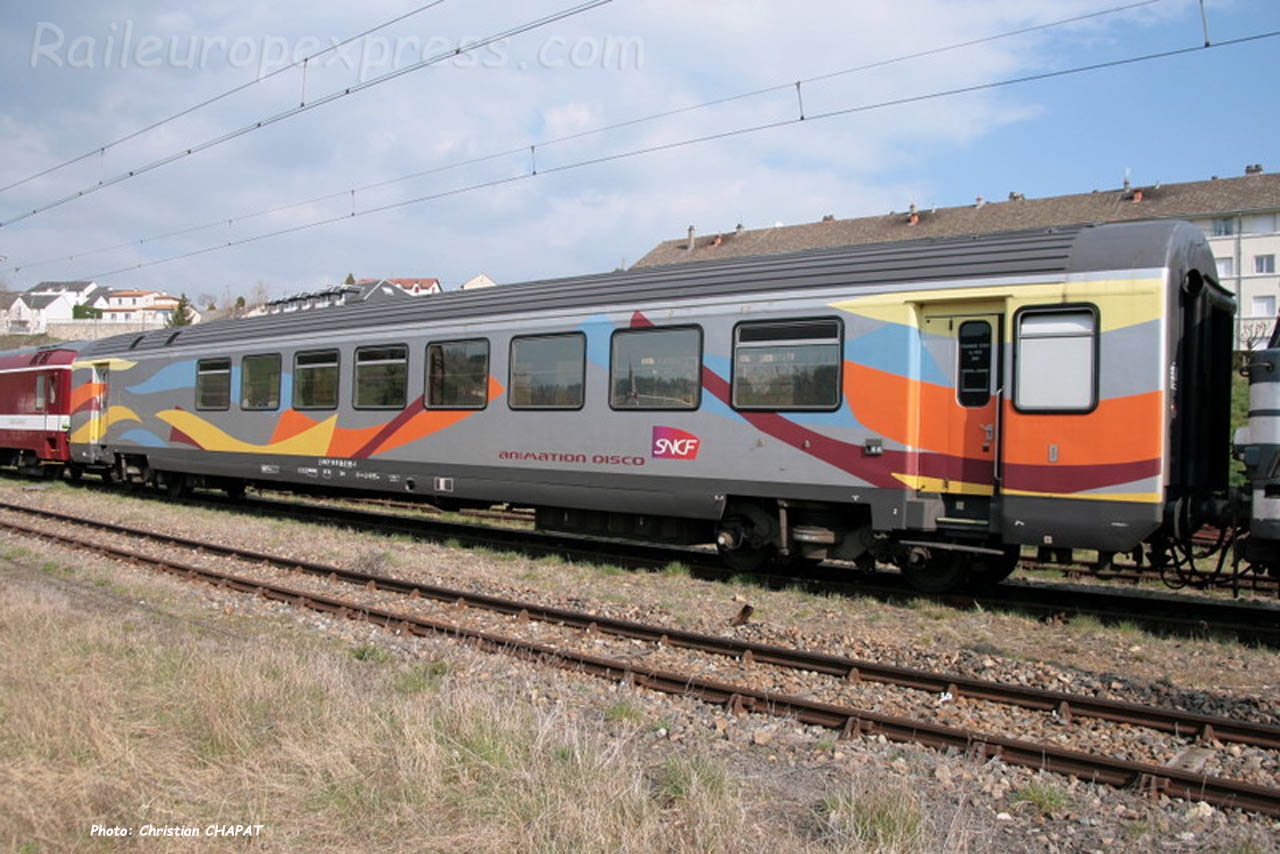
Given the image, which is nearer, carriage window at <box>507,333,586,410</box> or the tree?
carriage window at <box>507,333,586,410</box>

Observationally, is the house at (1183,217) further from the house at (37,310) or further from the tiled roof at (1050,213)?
the house at (37,310)

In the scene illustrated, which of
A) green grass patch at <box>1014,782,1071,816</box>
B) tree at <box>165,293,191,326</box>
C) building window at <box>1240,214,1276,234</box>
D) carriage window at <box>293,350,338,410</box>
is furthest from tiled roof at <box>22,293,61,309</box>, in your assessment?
green grass patch at <box>1014,782,1071,816</box>

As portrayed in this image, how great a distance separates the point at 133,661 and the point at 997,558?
7602 millimetres

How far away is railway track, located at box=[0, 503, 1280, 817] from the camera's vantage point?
4.98 m

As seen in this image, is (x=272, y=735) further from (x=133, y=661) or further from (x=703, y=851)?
(x=703, y=851)

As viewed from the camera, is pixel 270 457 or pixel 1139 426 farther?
pixel 270 457

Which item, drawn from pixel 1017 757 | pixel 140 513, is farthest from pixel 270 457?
pixel 1017 757

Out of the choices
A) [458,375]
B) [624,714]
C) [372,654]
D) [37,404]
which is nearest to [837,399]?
[624,714]

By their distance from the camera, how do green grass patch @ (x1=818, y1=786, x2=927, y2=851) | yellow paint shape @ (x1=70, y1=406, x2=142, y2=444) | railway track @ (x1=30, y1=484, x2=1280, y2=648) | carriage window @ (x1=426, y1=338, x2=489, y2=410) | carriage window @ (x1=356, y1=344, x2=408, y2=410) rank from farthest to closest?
yellow paint shape @ (x1=70, y1=406, x2=142, y2=444), carriage window @ (x1=356, y1=344, x2=408, y2=410), carriage window @ (x1=426, y1=338, x2=489, y2=410), railway track @ (x1=30, y1=484, x2=1280, y2=648), green grass patch @ (x1=818, y1=786, x2=927, y2=851)

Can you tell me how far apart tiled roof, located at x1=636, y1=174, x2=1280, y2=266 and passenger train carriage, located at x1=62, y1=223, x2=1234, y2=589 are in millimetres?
30675

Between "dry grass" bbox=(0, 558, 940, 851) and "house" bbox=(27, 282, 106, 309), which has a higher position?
"house" bbox=(27, 282, 106, 309)

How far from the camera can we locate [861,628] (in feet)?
28.0

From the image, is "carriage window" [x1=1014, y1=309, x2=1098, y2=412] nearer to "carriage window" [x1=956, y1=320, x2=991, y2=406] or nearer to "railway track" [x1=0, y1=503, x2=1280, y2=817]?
"carriage window" [x1=956, y1=320, x2=991, y2=406]

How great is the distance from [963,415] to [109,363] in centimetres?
1818
